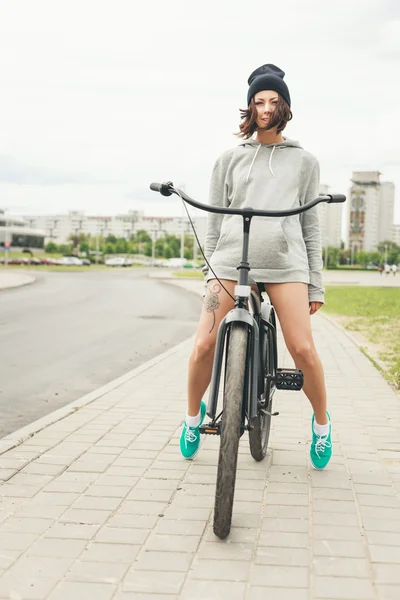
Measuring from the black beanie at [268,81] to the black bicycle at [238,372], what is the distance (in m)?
0.69

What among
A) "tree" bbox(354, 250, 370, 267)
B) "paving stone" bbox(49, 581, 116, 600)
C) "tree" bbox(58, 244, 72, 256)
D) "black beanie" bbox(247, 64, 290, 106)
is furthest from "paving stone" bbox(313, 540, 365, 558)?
"tree" bbox(354, 250, 370, 267)

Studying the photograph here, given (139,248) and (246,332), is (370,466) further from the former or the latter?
(139,248)

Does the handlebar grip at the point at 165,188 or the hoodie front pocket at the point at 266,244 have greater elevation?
the handlebar grip at the point at 165,188

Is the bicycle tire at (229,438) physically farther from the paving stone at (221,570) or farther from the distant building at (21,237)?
the distant building at (21,237)

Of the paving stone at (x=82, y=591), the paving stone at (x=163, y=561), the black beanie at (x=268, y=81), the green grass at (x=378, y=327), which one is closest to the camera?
the paving stone at (x=82, y=591)

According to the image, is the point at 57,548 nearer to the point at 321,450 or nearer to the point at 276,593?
the point at 276,593

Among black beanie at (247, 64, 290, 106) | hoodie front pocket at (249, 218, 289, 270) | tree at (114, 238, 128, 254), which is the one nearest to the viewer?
hoodie front pocket at (249, 218, 289, 270)

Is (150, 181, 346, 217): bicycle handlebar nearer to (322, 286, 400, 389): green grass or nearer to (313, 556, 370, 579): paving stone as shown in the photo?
(313, 556, 370, 579): paving stone

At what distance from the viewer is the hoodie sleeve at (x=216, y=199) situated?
12.4ft

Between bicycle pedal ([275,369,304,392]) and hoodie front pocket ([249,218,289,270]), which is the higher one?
hoodie front pocket ([249,218,289,270])

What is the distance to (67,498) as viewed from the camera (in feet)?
11.4

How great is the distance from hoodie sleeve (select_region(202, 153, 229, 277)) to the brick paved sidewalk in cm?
116

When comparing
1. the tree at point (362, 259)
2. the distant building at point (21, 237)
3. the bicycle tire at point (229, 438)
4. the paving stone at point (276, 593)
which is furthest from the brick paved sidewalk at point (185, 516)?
the tree at point (362, 259)

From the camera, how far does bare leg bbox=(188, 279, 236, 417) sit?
358 cm
